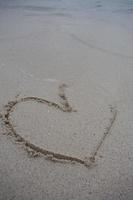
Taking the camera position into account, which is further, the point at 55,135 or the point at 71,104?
the point at 71,104

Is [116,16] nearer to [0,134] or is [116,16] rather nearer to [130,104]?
[130,104]

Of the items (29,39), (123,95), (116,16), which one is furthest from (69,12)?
(123,95)

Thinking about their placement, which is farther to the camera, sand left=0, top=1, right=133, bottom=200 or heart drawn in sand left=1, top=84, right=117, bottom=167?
heart drawn in sand left=1, top=84, right=117, bottom=167

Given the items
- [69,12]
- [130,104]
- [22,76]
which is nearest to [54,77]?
[22,76]

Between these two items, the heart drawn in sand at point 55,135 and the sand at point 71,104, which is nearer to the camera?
the sand at point 71,104

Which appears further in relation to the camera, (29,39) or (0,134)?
(29,39)

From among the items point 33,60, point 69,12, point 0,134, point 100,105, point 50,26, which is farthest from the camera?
point 69,12

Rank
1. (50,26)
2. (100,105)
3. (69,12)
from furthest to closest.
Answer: (69,12)
(50,26)
(100,105)
